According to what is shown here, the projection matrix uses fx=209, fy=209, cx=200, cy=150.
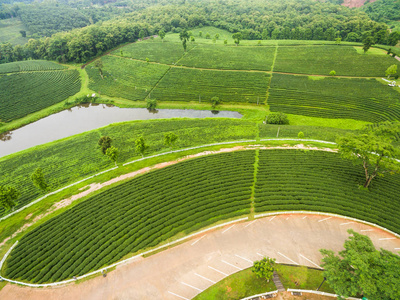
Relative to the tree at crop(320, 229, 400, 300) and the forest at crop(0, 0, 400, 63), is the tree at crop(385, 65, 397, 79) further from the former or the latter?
the tree at crop(320, 229, 400, 300)

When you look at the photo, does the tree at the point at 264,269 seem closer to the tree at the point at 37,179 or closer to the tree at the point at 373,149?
the tree at the point at 373,149

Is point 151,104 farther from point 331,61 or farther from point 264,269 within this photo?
point 331,61

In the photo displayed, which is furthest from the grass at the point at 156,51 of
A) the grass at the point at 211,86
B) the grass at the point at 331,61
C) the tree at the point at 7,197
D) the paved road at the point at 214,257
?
the paved road at the point at 214,257

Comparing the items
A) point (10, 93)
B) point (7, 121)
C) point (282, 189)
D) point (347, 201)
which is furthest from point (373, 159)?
point (10, 93)

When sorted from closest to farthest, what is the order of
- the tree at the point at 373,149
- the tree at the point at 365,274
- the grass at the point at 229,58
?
the tree at the point at 365,274 < the tree at the point at 373,149 < the grass at the point at 229,58

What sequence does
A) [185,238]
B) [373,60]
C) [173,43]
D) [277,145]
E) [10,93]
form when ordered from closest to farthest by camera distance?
[185,238] < [277,145] < [10,93] < [373,60] < [173,43]

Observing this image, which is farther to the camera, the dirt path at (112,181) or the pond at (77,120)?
the pond at (77,120)

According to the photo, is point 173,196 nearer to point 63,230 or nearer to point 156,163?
point 156,163
